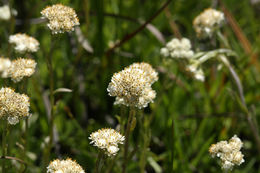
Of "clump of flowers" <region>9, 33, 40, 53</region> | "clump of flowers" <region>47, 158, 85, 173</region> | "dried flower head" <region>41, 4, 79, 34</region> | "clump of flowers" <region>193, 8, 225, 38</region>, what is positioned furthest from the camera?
"clump of flowers" <region>193, 8, 225, 38</region>

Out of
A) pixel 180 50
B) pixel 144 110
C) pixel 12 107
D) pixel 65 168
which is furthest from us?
pixel 144 110

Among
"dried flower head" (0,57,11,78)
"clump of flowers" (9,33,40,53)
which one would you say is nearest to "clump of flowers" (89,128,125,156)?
"dried flower head" (0,57,11,78)

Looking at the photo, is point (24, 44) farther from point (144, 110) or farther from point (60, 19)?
point (144, 110)

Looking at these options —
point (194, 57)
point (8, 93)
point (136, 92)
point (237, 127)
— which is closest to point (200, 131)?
point (237, 127)

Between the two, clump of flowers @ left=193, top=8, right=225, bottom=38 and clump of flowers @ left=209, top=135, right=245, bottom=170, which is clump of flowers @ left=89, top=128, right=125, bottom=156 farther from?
clump of flowers @ left=193, top=8, right=225, bottom=38

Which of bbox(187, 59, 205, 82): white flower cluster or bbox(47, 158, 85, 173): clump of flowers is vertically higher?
bbox(187, 59, 205, 82): white flower cluster

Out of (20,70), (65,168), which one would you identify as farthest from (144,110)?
(65,168)
